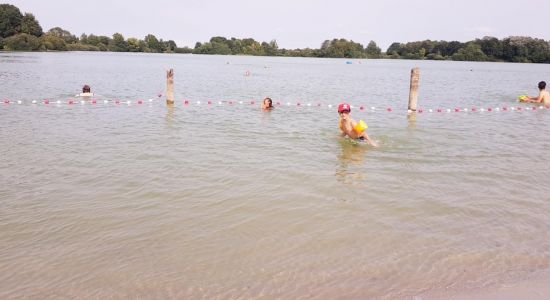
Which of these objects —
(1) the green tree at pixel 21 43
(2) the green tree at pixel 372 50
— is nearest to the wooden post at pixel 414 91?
(1) the green tree at pixel 21 43

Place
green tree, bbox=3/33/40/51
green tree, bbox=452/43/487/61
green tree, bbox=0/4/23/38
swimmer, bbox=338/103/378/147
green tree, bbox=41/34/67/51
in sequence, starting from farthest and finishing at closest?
1. green tree, bbox=452/43/487/61
2. green tree, bbox=0/4/23/38
3. green tree, bbox=41/34/67/51
4. green tree, bbox=3/33/40/51
5. swimmer, bbox=338/103/378/147

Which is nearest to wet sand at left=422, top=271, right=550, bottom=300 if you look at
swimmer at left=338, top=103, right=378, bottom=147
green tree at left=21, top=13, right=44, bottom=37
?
swimmer at left=338, top=103, right=378, bottom=147

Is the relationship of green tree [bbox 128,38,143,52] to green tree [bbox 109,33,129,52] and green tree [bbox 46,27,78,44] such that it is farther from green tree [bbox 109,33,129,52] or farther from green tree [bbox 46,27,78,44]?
green tree [bbox 46,27,78,44]

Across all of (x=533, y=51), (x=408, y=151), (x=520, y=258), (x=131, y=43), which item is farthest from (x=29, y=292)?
(x=131, y=43)

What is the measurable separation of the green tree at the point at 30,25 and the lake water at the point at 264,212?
5375 inches

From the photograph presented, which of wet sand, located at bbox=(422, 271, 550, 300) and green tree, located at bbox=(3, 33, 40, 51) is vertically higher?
green tree, located at bbox=(3, 33, 40, 51)

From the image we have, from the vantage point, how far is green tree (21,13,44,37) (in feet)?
430

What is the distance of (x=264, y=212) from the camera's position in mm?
7227

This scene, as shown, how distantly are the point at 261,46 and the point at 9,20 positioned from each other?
78.8m

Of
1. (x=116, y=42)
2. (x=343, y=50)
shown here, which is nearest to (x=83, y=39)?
(x=116, y=42)

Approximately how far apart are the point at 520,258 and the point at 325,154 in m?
6.23

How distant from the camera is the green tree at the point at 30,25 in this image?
5162 inches

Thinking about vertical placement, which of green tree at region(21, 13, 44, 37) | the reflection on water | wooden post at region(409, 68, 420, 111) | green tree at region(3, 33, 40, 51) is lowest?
the reflection on water

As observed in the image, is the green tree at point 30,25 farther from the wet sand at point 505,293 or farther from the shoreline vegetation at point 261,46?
the wet sand at point 505,293
